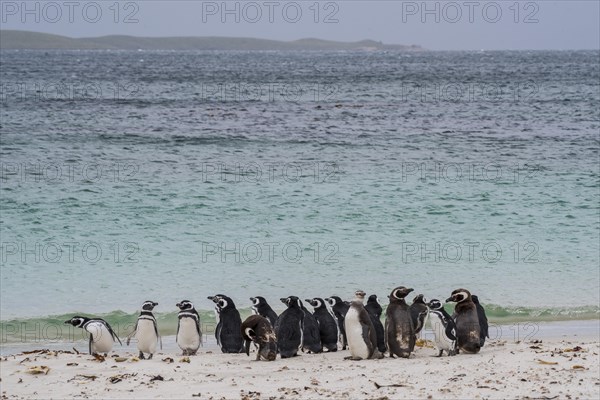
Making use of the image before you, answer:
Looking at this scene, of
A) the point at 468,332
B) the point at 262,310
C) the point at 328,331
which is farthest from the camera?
the point at 262,310

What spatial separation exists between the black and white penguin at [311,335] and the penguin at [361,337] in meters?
0.41

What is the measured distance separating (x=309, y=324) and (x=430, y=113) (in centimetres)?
2986

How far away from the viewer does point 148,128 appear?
31.4 m

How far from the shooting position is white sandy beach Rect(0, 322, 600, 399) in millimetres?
6598

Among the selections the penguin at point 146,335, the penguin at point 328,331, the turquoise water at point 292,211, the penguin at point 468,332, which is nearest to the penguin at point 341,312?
the penguin at point 328,331

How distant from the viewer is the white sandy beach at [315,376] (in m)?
6.60

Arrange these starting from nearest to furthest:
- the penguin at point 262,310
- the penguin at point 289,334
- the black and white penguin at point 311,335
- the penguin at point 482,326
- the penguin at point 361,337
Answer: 1. the penguin at point 361,337
2. the penguin at point 289,334
3. the penguin at point 482,326
4. the black and white penguin at point 311,335
5. the penguin at point 262,310

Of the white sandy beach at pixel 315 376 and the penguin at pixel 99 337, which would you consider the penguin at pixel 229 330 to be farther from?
the penguin at pixel 99 337

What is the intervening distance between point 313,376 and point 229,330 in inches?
62.3

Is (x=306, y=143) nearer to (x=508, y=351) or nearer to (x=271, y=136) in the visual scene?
(x=271, y=136)

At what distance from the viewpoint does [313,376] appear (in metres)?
7.11

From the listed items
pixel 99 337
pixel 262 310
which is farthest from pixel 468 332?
pixel 99 337

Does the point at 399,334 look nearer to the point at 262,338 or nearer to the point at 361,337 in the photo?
the point at 361,337

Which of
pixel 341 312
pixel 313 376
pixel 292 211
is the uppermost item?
pixel 292 211
